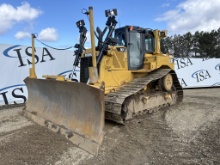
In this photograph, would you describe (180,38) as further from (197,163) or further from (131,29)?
(197,163)

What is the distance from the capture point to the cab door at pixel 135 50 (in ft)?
22.7

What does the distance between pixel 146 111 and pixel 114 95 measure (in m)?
1.31

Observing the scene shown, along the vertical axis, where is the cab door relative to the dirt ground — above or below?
above

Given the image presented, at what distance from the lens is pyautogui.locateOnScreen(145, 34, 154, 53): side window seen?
7549 millimetres

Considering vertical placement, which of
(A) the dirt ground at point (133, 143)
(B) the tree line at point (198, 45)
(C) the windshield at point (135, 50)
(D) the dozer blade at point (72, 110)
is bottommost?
(A) the dirt ground at point (133, 143)

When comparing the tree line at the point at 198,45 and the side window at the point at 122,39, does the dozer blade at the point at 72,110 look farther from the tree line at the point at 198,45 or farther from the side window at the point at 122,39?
the tree line at the point at 198,45

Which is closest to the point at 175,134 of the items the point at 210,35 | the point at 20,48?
the point at 20,48

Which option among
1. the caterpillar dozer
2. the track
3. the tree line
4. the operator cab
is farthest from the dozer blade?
the tree line

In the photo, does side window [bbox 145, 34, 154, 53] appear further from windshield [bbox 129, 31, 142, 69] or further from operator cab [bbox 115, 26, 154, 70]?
windshield [bbox 129, 31, 142, 69]

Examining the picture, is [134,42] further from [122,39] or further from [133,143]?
[133,143]

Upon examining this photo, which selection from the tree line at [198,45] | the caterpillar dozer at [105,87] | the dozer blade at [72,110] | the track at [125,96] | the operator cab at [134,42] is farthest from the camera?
the tree line at [198,45]

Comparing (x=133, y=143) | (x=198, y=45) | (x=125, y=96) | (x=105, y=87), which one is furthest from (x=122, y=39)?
(x=198, y=45)

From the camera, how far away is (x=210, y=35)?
36375 millimetres

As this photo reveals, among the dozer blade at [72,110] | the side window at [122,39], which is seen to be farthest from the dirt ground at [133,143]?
the side window at [122,39]
